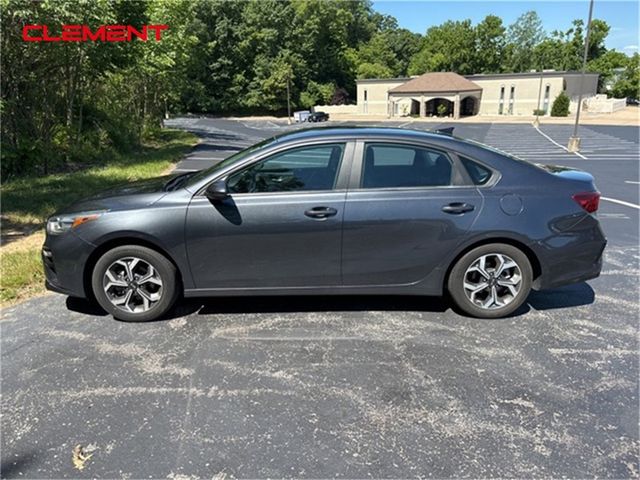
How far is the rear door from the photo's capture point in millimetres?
3811

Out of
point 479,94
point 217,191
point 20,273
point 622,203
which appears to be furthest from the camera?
point 479,94

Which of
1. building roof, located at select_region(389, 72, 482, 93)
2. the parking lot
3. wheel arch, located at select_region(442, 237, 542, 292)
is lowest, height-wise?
the parking lot

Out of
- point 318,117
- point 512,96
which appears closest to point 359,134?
point 318,117

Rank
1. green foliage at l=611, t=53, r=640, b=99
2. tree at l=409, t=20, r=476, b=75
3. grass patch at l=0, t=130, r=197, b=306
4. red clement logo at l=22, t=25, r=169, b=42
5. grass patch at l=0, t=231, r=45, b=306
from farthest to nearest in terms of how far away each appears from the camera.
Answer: tree at l=409, t=20, r=476, b=75, green foliage at l=611, t=53, r=640, b=99, red clement logo at l=22, t=25, r=169, b=42, grass patch at l=0, t=130, r=197, b=306, grass patch at l=0, t=231, r=45, b=306

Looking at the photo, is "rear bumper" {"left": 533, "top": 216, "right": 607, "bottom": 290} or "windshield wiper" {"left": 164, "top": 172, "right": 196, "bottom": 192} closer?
"rear bumper" {"left": 533, "top": 216, "right": 607, "bottom": 290}

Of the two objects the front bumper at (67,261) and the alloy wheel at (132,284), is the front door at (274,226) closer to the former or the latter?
the alloy wheel at (132,284)

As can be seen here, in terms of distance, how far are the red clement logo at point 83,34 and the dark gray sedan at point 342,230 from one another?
846cm

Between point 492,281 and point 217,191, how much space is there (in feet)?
7.74

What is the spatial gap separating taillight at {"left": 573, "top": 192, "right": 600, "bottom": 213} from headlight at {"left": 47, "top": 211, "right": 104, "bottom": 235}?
3901 millimetres

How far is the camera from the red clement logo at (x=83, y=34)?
10188mm

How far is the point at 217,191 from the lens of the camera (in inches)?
144

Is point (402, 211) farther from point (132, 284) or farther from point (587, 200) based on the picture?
point (132, 284)

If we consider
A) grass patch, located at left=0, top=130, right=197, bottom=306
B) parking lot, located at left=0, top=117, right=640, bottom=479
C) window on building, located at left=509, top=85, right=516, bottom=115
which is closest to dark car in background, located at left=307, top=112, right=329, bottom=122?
window on building, located at left=509, top=85, right=516, bottom=115

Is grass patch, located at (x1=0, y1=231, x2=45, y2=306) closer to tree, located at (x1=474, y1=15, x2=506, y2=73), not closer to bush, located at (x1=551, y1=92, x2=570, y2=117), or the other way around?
bush, located at (x1=551, y1=92, x2=570, y2=117)
